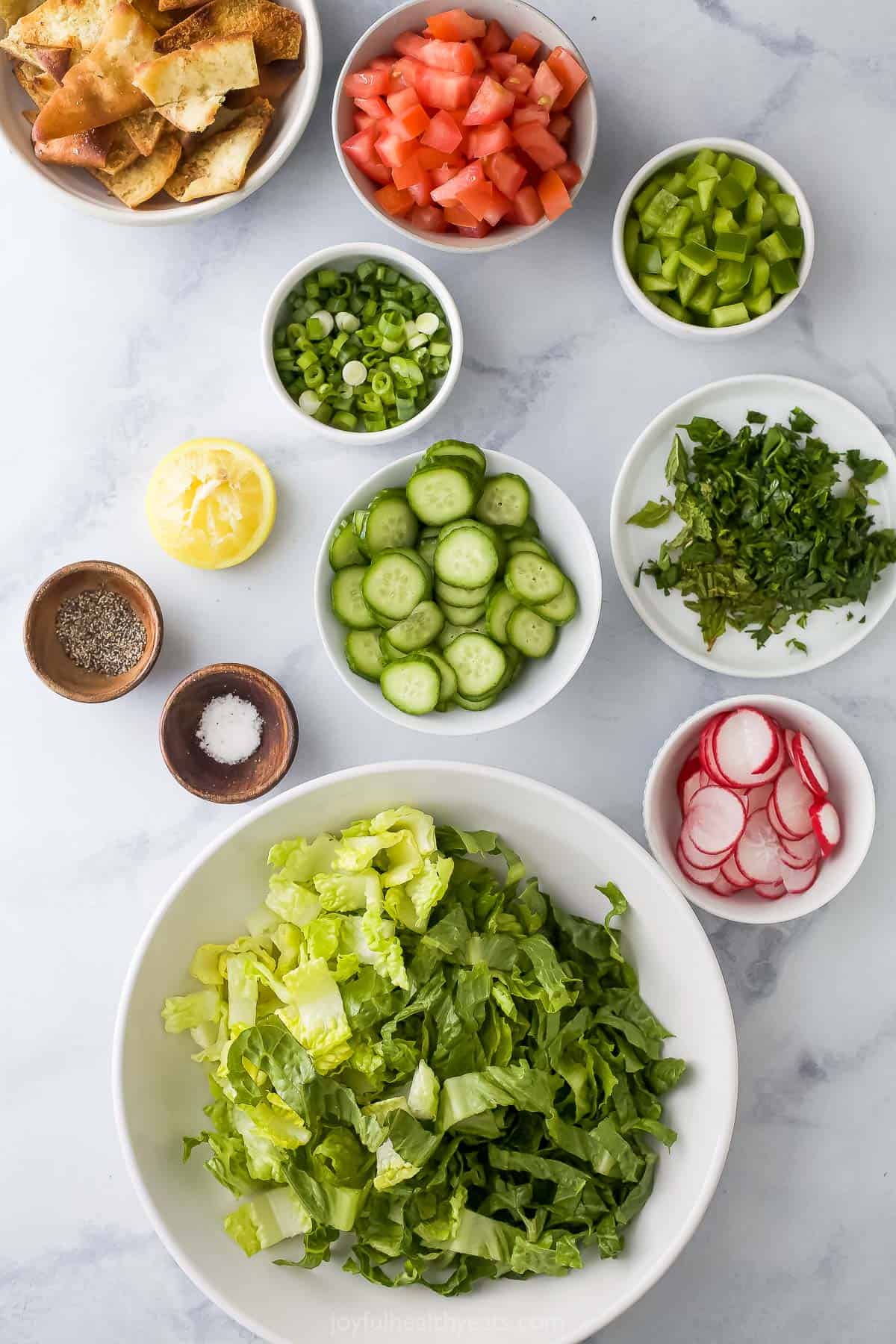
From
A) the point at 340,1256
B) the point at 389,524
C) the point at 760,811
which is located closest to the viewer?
the point at 340,1256

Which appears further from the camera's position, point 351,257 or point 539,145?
point 351,257

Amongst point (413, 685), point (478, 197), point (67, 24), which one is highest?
point (67, 24)

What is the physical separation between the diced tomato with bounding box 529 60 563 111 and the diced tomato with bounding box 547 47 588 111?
1cm

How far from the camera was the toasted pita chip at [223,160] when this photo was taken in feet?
6.52

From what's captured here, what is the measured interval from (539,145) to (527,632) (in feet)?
2.92

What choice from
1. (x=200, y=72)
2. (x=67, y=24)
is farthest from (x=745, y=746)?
(x=67, y=24)

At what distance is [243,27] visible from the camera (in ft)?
6.40

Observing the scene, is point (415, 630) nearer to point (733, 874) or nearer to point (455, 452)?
point (455, 452)

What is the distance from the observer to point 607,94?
216 centimetres

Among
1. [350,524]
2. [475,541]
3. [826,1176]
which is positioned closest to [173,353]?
[350,524]

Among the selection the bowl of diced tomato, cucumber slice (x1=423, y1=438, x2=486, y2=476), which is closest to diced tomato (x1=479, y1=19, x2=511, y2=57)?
the bowl of diced tomato

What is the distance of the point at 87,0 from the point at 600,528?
4.43 feet

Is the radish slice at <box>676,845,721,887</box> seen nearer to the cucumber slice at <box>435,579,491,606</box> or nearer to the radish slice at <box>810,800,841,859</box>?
the radish slice at <box>810,800,841,859</box>

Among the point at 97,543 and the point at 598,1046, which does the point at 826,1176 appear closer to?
the point at 598,1046
